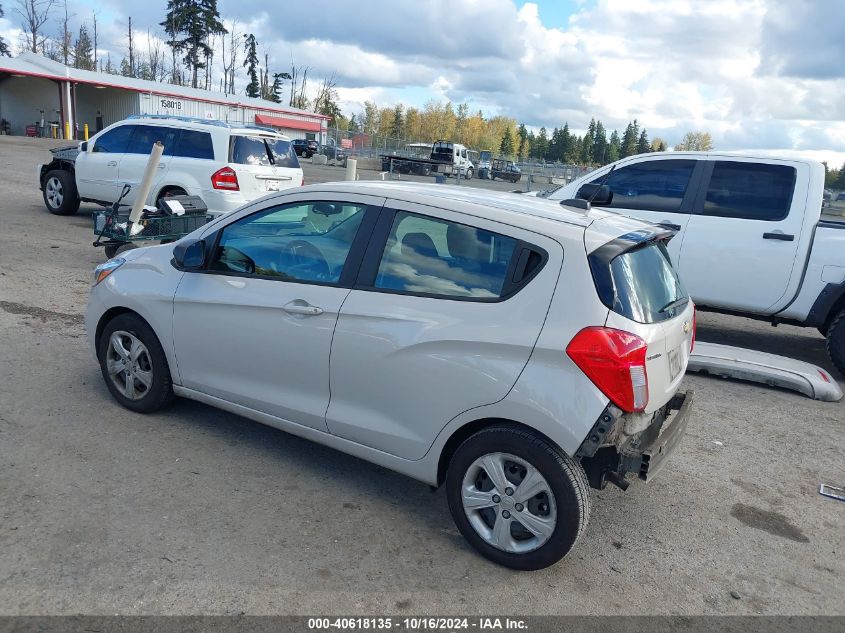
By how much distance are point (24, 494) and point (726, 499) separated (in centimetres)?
401

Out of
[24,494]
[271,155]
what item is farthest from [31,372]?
[271,155]

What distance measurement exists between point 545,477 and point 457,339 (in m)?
0.75

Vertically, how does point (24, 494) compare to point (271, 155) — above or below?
below

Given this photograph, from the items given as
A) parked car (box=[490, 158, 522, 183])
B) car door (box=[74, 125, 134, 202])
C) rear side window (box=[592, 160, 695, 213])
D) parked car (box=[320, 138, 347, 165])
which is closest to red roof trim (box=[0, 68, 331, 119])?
Result: parked car (box=[320, 138, 347, 165])

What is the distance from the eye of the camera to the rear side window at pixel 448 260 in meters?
3.31

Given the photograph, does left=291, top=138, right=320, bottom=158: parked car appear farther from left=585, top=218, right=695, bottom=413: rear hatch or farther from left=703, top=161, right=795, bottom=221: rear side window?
left=585, top=218, right=695, bottom=413: rear hatch

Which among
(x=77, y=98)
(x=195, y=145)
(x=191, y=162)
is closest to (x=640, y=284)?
(x=191, y=162)

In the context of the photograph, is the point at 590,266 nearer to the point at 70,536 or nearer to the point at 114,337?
the point at 70,536

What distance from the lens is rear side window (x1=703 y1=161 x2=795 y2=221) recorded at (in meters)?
6.92

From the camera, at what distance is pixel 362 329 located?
3551 mm

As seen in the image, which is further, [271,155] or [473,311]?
[271,155]

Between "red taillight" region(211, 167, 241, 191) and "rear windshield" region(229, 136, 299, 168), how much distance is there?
224mm

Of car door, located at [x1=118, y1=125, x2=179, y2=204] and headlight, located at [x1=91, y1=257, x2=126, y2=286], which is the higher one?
car door, located at [x1=118, y1=125, x2=179, y2=204]

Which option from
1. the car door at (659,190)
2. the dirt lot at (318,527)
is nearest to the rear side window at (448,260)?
the dirt lot at (318,527)
